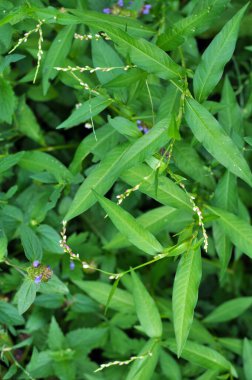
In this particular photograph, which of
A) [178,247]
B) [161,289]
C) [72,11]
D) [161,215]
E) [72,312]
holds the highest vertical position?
[72,11]

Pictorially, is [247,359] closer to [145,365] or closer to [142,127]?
[145,365]

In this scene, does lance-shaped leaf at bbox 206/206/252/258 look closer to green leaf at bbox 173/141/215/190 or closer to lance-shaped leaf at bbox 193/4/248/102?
green leaf at bbox 173/141/215/190

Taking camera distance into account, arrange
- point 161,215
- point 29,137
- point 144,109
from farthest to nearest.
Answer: point 29,137 < point 144,109 < point 161,215

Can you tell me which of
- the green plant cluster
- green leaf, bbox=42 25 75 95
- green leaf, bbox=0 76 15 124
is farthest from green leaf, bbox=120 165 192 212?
green leaf, bbox=0 76 15 124

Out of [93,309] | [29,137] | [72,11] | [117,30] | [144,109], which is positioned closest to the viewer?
[117,30]

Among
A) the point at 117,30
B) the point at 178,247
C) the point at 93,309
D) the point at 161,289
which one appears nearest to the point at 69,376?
the point at 93,309

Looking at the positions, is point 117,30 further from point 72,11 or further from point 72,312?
point 72,312

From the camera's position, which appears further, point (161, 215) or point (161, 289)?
point (161, 289)
